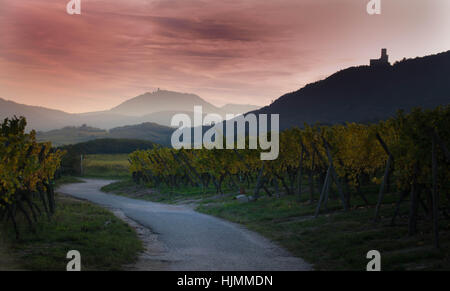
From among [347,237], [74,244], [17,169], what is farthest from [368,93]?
[74,244]

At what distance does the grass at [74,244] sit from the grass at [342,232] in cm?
591

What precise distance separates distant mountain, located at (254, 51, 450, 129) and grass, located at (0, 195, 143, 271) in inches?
5082

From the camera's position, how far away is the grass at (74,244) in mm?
12289

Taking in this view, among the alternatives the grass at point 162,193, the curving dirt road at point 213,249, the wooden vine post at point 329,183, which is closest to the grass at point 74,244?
the curving dirt road at point 213,249

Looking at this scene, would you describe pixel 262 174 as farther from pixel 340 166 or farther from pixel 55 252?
pixel 55 252

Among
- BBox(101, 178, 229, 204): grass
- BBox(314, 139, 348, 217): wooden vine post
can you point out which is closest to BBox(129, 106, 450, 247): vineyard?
BBox(314, 139, 348, 217): wooden vine post

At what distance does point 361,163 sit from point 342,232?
23.4 feet

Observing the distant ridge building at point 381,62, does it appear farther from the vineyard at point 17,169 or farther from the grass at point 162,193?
the vineyard at point 17,169

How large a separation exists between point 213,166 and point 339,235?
76.2ft

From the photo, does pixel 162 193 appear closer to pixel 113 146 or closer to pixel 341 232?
pixel 341 232

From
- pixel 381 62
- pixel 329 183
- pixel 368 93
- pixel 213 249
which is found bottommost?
pixel 213 249

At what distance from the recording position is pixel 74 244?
1507 centimetres

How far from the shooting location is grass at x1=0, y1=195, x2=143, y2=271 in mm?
12289
